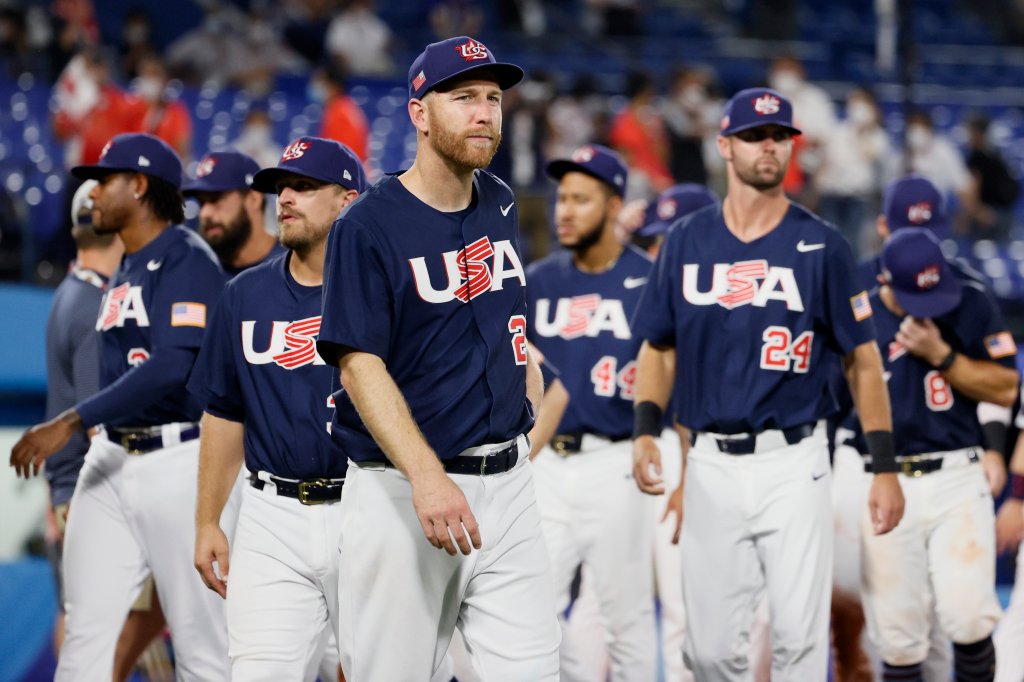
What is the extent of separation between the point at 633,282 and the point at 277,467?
2.33 m

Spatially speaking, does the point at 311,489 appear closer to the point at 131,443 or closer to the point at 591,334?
the point at 131,443

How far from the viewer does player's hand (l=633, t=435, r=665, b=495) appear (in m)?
5.09

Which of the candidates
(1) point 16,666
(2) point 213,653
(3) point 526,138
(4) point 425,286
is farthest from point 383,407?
(3) point 526,138

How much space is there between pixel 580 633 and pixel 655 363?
157cm

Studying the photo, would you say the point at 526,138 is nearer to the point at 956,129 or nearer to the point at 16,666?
the point at 956,129

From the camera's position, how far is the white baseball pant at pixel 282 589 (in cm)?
414

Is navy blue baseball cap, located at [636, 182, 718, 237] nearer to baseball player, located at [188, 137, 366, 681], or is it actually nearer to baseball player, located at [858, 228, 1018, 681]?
baseball player, located at [858, 228, 1018, 681]

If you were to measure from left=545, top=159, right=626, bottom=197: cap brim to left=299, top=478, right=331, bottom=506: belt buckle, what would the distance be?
242 cm

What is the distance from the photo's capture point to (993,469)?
19.4 feet

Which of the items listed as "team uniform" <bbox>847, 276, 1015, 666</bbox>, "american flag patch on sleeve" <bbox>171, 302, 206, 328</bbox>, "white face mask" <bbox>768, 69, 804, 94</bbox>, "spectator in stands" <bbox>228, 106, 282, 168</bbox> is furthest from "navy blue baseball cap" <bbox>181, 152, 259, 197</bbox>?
"white face mask" <bbox>768, 69, 804, 94</bbox>

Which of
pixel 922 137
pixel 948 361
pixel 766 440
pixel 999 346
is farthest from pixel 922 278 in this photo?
pixel 922 137

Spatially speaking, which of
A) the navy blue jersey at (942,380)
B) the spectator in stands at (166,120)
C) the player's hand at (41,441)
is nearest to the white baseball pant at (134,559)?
the player's hand at (41,441)

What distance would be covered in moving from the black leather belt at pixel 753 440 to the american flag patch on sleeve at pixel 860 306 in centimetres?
42

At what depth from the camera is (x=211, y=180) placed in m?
5.56
